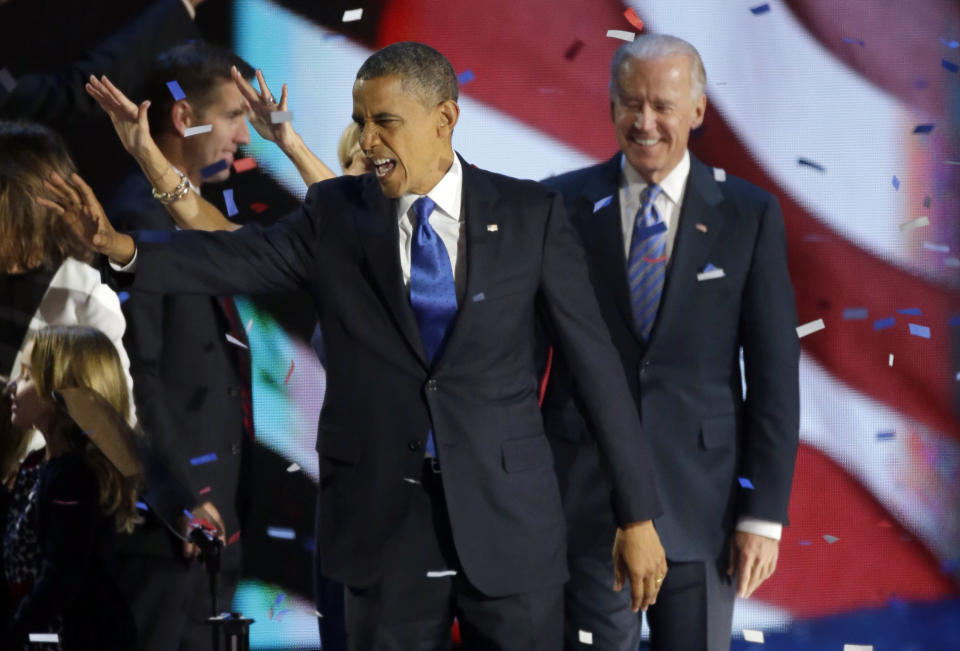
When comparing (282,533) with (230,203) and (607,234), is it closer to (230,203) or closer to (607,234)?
(230,203)

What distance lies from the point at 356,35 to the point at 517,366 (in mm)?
1795

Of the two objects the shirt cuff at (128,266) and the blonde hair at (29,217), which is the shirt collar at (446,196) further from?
the blonde hair at (29,217)

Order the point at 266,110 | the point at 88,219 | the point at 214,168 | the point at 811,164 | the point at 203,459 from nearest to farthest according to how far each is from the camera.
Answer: the point at 88,219 < the point at 203,459 < the point at 266,110 < the point at 214,168 < the point at 811,164

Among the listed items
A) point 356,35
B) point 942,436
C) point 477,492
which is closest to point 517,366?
point 477,492

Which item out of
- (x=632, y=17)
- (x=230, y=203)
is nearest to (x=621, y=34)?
(x=632, y=17)

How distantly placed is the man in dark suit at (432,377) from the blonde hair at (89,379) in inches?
38.2

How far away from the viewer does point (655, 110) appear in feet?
8.78

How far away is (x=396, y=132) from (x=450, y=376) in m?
0.41

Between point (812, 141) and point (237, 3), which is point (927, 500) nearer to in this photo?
point (812, 141)

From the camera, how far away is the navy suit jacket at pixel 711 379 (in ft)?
8.45

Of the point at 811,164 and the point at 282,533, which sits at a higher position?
the point at 811,164

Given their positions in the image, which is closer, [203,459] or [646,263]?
[646,263]

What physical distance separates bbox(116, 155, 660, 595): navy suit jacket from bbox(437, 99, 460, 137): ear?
0.33 ft

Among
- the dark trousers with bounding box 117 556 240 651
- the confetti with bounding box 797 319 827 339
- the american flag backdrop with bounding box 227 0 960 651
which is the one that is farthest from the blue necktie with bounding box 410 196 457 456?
the confetti with bounding box 797 319 827 339
